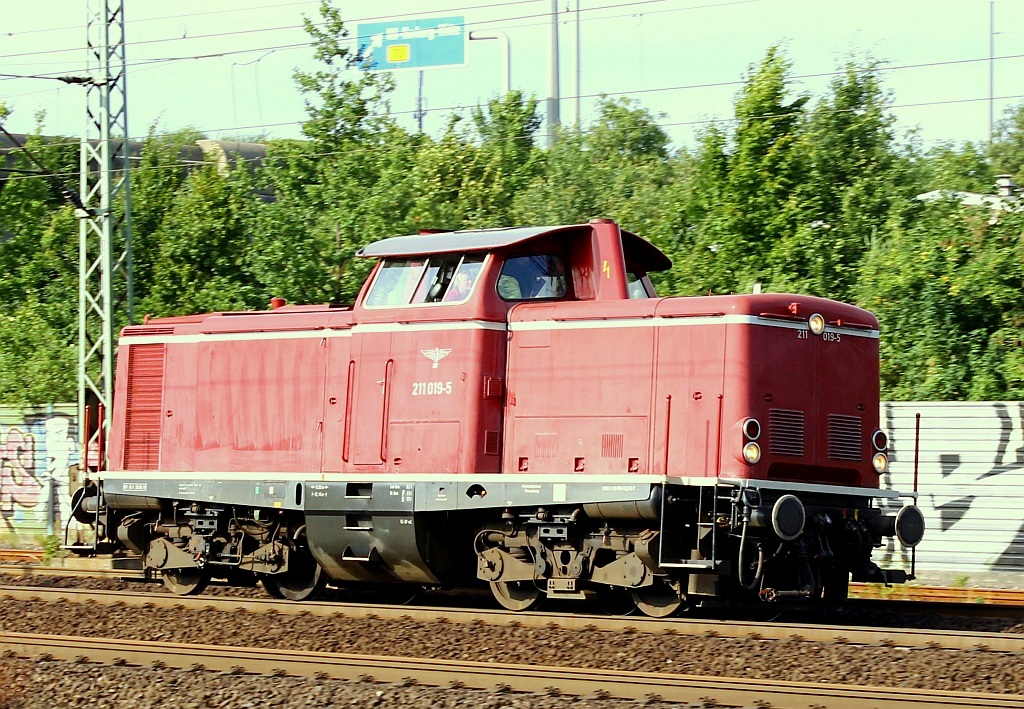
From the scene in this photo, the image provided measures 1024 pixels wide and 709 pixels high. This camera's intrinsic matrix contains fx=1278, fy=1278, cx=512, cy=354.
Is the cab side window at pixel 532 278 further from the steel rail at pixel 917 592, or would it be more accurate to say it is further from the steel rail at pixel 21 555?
the steel rail at pixel 21 555

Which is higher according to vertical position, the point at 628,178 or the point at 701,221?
the point at 628,178

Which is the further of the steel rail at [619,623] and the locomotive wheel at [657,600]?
the locomotive wheel at [657,600]

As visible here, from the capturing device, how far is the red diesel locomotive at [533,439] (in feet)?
36.2

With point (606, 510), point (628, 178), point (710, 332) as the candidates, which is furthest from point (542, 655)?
point (628, 178)

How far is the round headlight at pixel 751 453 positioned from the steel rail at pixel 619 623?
135 cm

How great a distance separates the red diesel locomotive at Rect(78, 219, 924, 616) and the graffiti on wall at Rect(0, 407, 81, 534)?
27.1 feet

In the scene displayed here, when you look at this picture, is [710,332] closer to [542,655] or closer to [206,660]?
[542,655]

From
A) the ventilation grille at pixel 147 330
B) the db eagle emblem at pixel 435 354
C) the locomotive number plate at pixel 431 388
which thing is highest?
the ventilation grille at pixel 147 330

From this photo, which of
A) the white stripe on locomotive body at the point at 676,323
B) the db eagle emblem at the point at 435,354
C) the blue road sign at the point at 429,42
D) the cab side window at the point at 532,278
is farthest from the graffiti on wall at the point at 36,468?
the blue road sign at the point at 429,42

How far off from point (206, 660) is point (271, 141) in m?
19.5

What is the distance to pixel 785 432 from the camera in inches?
441

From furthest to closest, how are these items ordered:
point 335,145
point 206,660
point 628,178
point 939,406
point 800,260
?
1. point 628,178
2. point 335,145
3. point 800,260
4. point 939,406
5. point 206,660

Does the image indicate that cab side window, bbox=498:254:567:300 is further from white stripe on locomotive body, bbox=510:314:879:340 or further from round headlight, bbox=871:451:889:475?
round headlight, bbox=871:451:889:475

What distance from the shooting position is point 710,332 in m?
11.1
